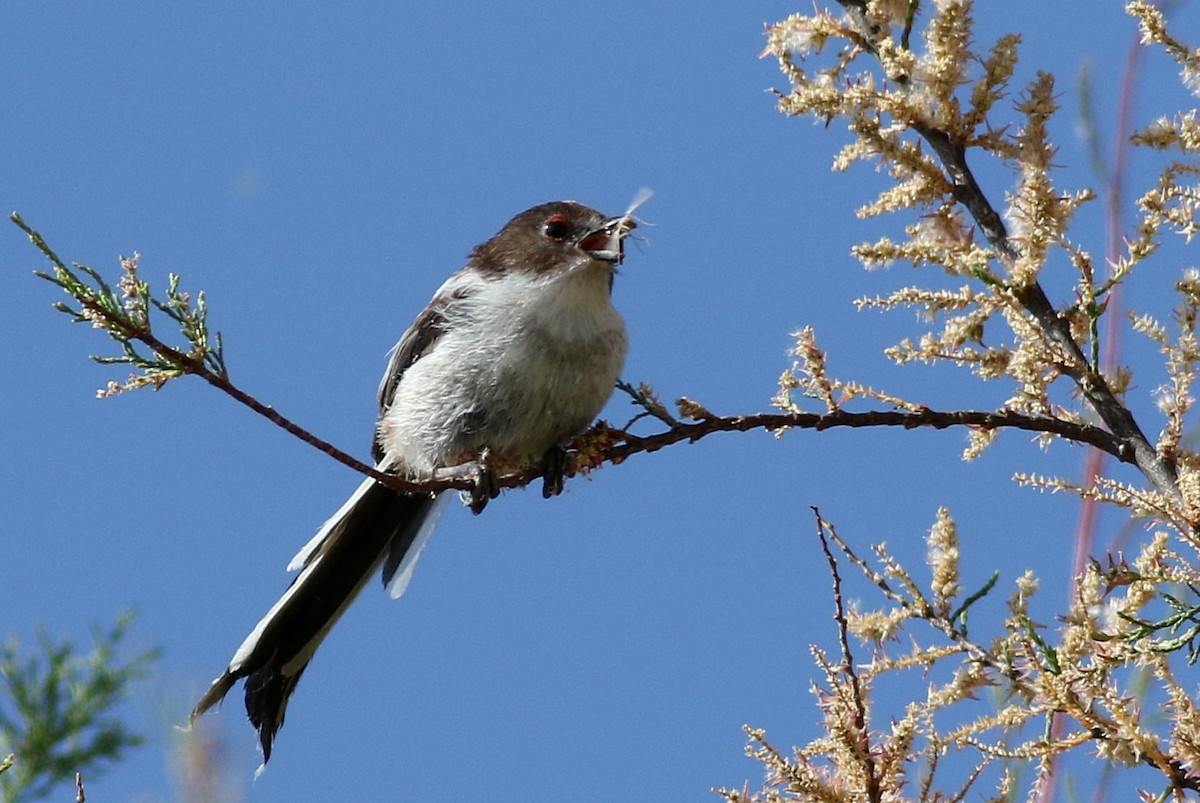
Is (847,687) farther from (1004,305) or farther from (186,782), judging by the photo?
(186,782)

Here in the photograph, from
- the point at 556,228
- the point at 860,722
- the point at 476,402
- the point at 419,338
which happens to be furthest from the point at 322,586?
the point at 860,722

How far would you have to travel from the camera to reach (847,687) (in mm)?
2369

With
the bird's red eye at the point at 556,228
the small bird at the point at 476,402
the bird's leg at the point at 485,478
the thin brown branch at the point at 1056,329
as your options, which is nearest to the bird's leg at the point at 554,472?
the small bird at the point at 476,402

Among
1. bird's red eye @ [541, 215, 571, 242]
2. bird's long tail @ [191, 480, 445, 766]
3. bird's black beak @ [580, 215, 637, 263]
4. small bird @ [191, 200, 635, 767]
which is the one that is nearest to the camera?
bird's long tail @ [191, 480, 445, 766]

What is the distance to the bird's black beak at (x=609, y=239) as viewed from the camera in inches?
178

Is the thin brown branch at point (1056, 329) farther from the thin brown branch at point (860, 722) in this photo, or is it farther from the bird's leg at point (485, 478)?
the bird's leg at point (485, 478)

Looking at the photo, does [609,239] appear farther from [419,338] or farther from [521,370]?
[419,338]

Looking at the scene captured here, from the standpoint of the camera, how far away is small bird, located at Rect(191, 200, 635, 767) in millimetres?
4363

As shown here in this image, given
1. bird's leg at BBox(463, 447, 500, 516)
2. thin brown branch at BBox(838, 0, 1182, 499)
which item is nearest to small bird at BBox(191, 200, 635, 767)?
bird's leg at BBox(463, 447, 500, 516)

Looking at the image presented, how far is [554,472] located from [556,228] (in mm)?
948

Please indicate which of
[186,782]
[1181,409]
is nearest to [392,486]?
[186,782]

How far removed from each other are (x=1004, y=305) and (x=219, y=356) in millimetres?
1659

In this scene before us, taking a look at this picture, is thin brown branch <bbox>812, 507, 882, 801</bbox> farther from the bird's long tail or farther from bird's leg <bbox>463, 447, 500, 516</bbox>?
the bird's long tail

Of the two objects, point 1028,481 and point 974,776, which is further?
point 1028,481
